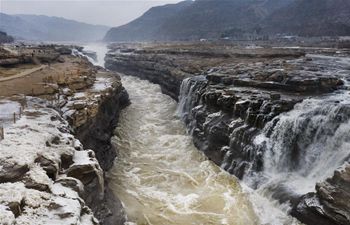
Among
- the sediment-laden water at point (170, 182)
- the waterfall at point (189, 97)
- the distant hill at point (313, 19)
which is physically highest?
the distant hill at point (313, 19)

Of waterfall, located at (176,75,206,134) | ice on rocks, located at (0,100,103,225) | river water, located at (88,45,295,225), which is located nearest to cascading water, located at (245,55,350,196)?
river water, located at (88,45,295,225)

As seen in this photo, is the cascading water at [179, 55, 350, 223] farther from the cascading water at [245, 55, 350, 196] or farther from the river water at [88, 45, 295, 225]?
the river water at [88, 45, 295, 225]

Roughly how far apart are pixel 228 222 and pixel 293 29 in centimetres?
15689

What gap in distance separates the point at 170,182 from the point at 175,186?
1.87 ft

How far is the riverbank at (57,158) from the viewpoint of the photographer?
1156 cm

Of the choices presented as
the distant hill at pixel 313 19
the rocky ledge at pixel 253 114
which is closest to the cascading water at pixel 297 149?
the rocky ledge at pixel 253 114

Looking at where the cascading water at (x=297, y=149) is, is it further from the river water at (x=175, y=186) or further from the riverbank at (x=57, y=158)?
the riverbank at (x=57, y=158)

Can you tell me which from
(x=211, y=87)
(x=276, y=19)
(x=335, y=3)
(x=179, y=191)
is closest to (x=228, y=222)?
(x=179, y=191)

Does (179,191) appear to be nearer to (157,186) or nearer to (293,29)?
(157,186)

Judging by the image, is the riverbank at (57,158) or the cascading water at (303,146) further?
the cascading water at (303,146)

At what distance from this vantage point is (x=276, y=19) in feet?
619

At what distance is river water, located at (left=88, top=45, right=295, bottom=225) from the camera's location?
1848 cm

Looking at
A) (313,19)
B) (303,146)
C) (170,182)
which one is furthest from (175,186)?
(313,19)

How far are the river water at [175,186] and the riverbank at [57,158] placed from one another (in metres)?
1.65
